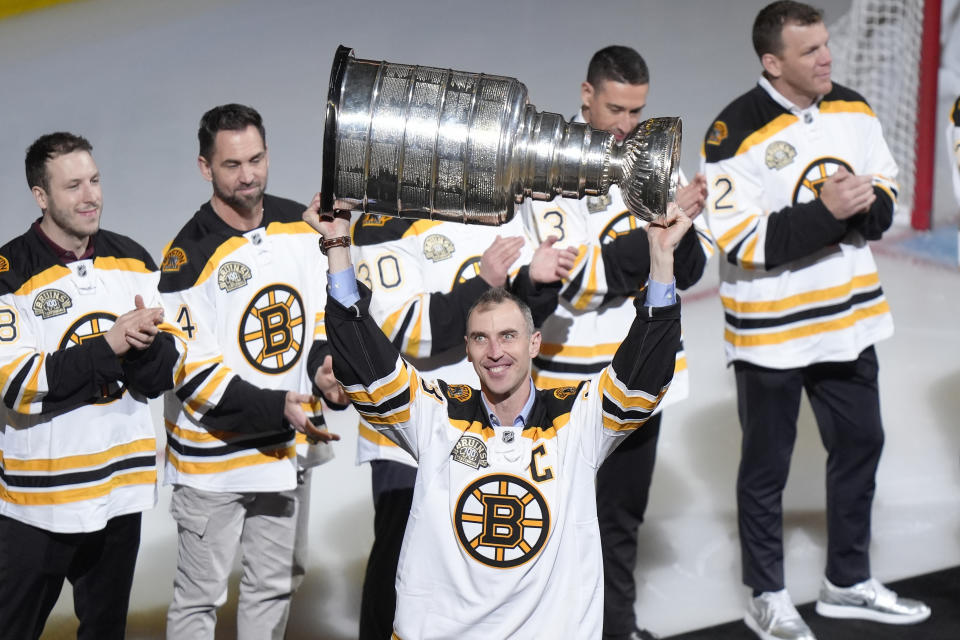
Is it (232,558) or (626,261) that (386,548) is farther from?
(626,261)

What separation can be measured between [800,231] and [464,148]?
1391 millimetres

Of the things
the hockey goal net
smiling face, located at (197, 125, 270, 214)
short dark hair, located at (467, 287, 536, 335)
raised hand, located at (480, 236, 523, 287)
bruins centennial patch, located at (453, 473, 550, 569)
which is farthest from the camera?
the hockey goal net

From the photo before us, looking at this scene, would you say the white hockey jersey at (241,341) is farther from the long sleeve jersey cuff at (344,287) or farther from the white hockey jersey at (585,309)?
the long sleeve jersey cuff at (344,287)

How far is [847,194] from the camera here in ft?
9.59

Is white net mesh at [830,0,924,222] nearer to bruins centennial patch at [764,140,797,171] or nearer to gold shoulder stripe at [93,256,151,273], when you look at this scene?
bruins centennial patch at [764,140,797,171]

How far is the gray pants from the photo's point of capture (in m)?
2.77

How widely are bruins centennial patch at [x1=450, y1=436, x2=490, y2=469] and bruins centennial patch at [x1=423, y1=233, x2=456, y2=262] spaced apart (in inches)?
26.5

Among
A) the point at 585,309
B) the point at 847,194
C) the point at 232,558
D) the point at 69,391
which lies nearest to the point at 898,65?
the point at 847,194

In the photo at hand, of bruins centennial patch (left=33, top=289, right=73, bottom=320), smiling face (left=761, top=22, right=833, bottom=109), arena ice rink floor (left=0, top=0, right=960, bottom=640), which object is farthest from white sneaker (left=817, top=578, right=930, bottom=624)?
bruins centennial patch (left=33, top=289, right=73, bottom=320)

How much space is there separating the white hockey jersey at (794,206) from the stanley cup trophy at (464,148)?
1280mm

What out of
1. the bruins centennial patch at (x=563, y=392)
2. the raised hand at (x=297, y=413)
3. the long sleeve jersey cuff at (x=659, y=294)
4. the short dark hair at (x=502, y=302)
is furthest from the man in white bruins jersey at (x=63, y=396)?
the long sleeve jersey cuff at (x=659, y=294)

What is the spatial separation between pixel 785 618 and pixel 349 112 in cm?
188

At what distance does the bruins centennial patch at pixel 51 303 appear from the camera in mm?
2598

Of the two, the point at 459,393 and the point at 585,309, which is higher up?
the point at 585,309
